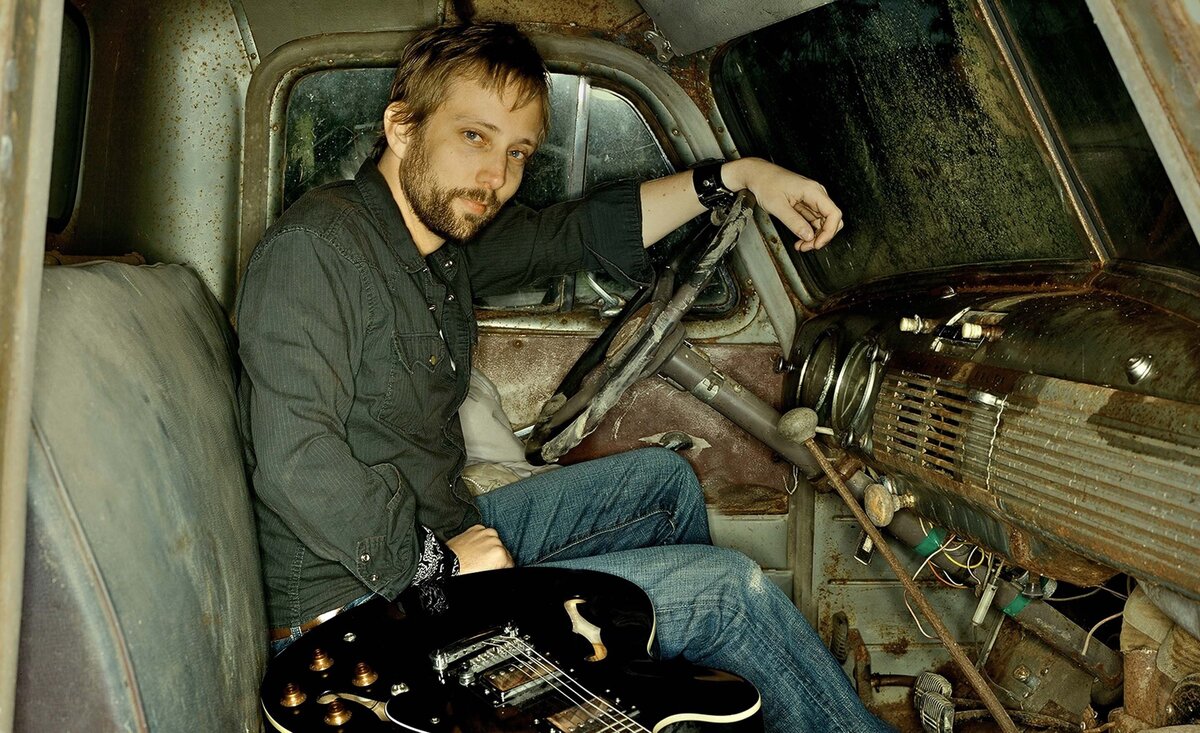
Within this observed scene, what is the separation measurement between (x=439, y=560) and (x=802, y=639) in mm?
749

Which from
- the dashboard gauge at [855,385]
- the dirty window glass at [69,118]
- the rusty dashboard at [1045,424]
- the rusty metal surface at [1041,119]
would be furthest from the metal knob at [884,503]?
the dirty window glass at [69,118]

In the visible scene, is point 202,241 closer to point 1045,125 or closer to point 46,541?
point 46,541

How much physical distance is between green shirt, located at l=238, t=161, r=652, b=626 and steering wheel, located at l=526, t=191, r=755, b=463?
247mm

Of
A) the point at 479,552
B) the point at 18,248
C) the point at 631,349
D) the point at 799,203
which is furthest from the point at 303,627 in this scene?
the point at 799,203

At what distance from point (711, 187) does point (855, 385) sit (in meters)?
0.60

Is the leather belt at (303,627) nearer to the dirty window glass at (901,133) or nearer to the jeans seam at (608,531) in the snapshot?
the jeans seam at (608,531)

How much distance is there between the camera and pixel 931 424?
6.06 feet

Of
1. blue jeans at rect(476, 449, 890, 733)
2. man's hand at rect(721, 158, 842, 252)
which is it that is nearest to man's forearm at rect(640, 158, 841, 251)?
man's hand at rect(721, 158, 842, 252)

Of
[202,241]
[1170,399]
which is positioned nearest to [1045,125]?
[1170,399]

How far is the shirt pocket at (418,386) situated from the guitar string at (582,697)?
22.3 inches

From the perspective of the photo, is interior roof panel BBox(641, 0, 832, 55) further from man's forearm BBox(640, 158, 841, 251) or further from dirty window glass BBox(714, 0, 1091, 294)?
man's forearm BBox(640, 158, 841, 251)

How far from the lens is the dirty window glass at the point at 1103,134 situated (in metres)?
1.48

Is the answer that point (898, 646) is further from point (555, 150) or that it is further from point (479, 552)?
point (555, 150)

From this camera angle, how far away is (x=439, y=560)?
1879 mm
